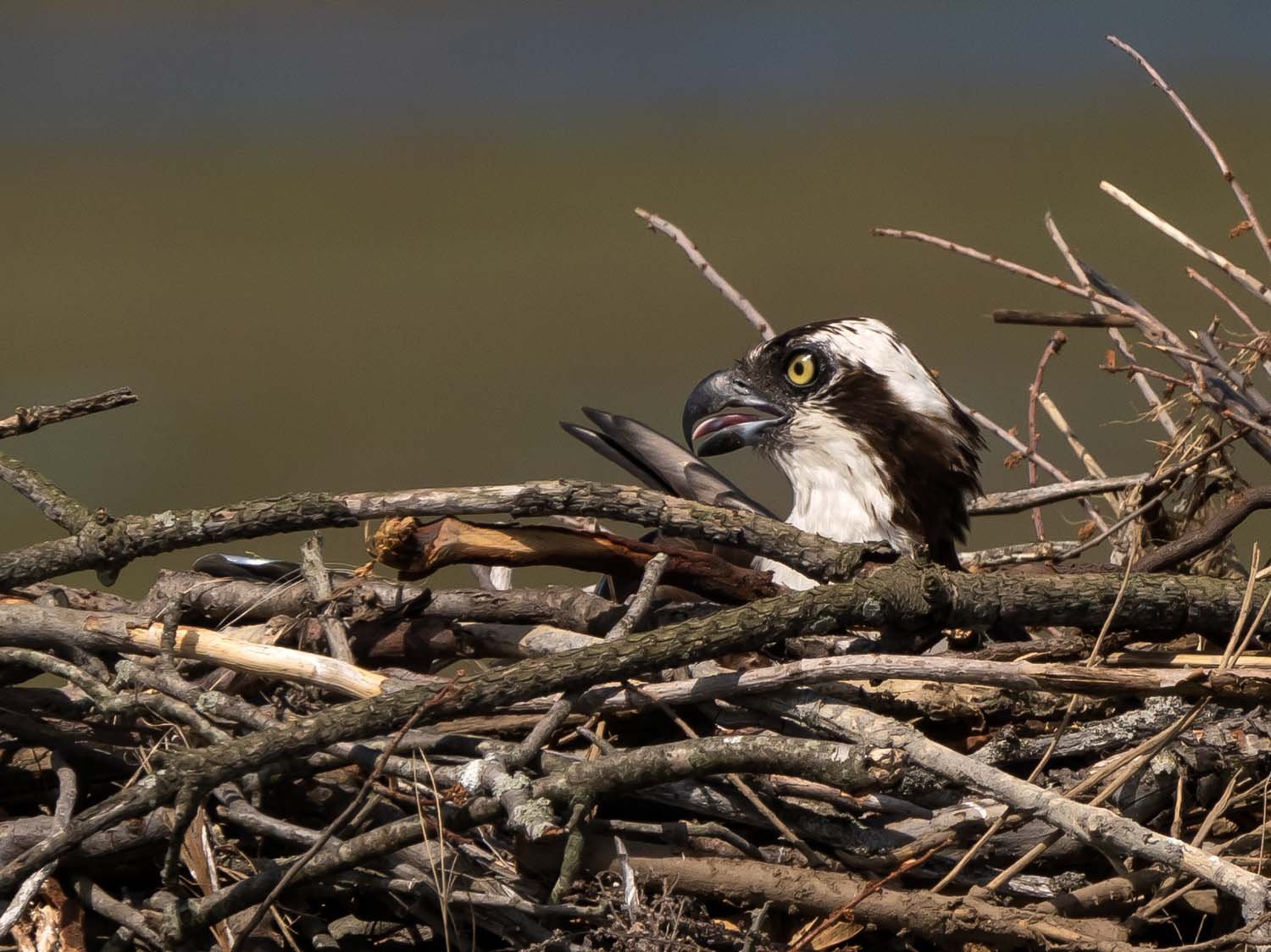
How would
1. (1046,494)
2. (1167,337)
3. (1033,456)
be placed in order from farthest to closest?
1. (1033,456)
2. (1046,494)
3. (1167,337)

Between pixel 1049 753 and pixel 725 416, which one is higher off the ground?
pixel 725 416

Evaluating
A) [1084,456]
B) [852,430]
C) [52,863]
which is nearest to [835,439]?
[852,430]

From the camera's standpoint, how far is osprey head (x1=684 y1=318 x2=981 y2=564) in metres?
3.91

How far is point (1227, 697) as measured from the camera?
8.39ft

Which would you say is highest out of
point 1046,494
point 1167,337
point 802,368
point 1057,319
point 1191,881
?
point 1057,319

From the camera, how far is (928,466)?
3914 mm

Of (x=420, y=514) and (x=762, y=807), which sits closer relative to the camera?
(x=762, y=807)

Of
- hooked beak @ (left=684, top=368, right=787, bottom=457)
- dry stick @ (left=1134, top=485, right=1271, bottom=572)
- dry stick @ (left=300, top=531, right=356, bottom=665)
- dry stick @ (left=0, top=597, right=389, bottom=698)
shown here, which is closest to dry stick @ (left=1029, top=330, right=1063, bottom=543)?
hooked beak @ (left=684, top=368, right=787, bottom=457)

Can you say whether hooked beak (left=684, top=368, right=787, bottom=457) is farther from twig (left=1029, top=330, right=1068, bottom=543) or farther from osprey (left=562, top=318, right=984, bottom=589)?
twig (left=1029, top=330, right=1068, bottom=543)

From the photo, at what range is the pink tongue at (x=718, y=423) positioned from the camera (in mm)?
4203

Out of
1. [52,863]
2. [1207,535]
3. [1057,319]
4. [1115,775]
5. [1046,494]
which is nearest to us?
[52,863]

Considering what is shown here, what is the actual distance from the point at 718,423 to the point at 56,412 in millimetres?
1861

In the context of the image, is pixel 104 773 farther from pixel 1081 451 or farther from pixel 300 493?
pixel 1081 451

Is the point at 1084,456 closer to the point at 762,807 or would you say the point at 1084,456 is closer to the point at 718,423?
the point at 718,423
